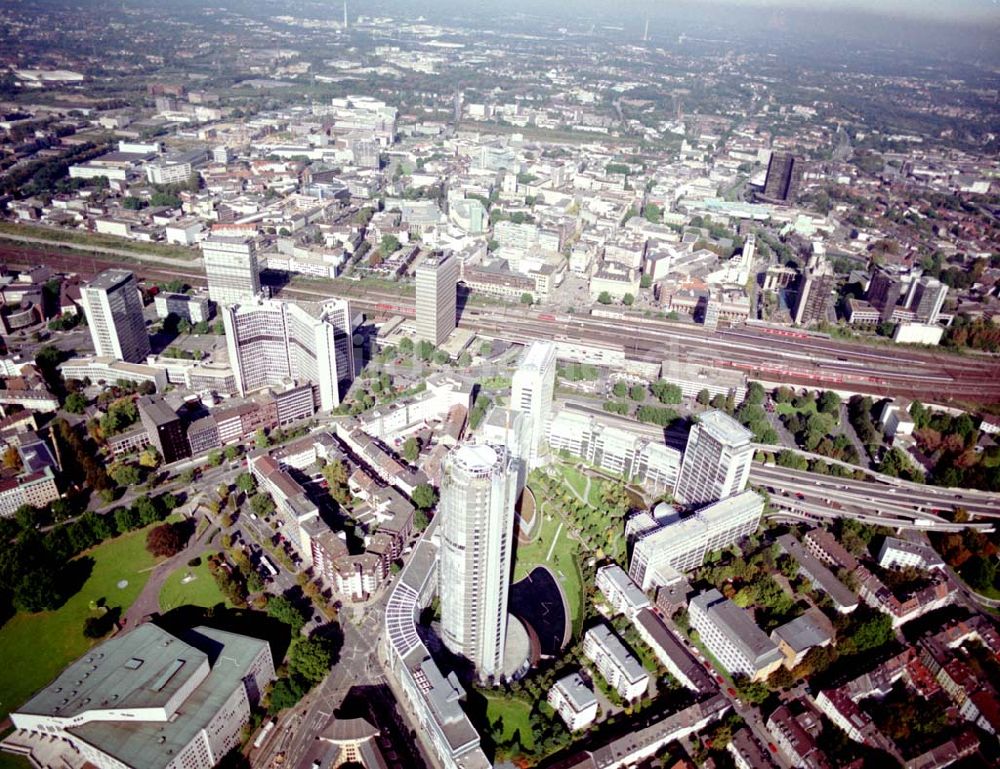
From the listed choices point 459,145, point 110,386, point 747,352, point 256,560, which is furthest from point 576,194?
point 256,560

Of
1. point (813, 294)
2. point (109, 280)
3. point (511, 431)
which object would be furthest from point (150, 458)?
point (813, 294)

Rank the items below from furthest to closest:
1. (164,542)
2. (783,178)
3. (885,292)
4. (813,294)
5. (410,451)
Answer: (783,178)
(885,292)
(813,294)
(410,451)
(164,542)

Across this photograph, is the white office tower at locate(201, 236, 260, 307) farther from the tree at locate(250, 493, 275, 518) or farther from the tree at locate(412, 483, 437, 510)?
the tree at locate(412, 483, 437, 510)

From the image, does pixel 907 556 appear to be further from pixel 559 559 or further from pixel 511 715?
pixel 511 715

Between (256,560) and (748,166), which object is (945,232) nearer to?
(748,166)

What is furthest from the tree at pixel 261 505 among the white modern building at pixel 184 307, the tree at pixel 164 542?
the white modern building at pixel 184 307

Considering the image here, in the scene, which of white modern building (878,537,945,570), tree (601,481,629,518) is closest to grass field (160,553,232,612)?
tree (601,481,629,518)

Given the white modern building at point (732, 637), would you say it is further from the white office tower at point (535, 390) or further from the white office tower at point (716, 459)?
the white office tower at point (535, 390)
